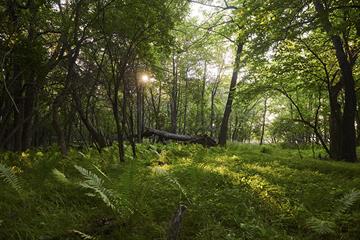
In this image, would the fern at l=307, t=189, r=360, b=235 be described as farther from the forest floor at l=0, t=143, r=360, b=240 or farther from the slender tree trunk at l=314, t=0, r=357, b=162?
the slender tree trunk at l=314, t=0, r=357, b=162

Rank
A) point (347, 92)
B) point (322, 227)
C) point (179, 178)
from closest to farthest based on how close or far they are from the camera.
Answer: point (322, 227) < point (179, 178) < point (347, 92)

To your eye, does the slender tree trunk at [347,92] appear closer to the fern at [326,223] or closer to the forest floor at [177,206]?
the forest floor at [177,206]

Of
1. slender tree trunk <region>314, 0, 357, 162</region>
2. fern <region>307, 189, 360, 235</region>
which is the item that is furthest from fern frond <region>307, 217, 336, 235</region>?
slender tree trunk <region>314, 0, 357, 162</region>

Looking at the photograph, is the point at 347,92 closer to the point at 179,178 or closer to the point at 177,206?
the point at 179,178

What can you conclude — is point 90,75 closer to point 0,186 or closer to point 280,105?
point 0,186

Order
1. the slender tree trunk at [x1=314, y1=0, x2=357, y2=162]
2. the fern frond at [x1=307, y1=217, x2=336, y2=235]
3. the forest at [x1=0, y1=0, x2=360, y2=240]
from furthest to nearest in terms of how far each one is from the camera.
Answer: the slender tree trunk at [x1=314, y1=0, x2=357, y2=162]
the forest at [x1=0, y1=0, x2=360, y2=240]
the fern frond at [x1=307, y1=217, x2=336, y2=235]

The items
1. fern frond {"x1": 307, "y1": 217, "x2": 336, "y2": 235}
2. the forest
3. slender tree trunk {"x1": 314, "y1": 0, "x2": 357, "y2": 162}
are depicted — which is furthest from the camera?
slender tree trunk {"x1": 314, "y1": 0, "x2": 357, "y2": 162}

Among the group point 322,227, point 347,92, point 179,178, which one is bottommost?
point 322,227

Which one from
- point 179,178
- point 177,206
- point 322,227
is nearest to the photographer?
point 322,227

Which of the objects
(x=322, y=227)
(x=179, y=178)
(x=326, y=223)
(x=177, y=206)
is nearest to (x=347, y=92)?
(x=179, y=178)

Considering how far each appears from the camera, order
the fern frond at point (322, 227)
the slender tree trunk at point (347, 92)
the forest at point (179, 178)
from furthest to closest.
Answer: the slender tree trunk at point (347, 92) → the forest at point (179, 178) → the fern frond at point (322, 227)

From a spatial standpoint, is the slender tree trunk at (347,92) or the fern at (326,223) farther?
the slender tree trunk at (347,92)

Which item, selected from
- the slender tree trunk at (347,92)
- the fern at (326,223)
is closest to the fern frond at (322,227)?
the fern at (326,223)

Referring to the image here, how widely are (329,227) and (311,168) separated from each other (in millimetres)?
4823
